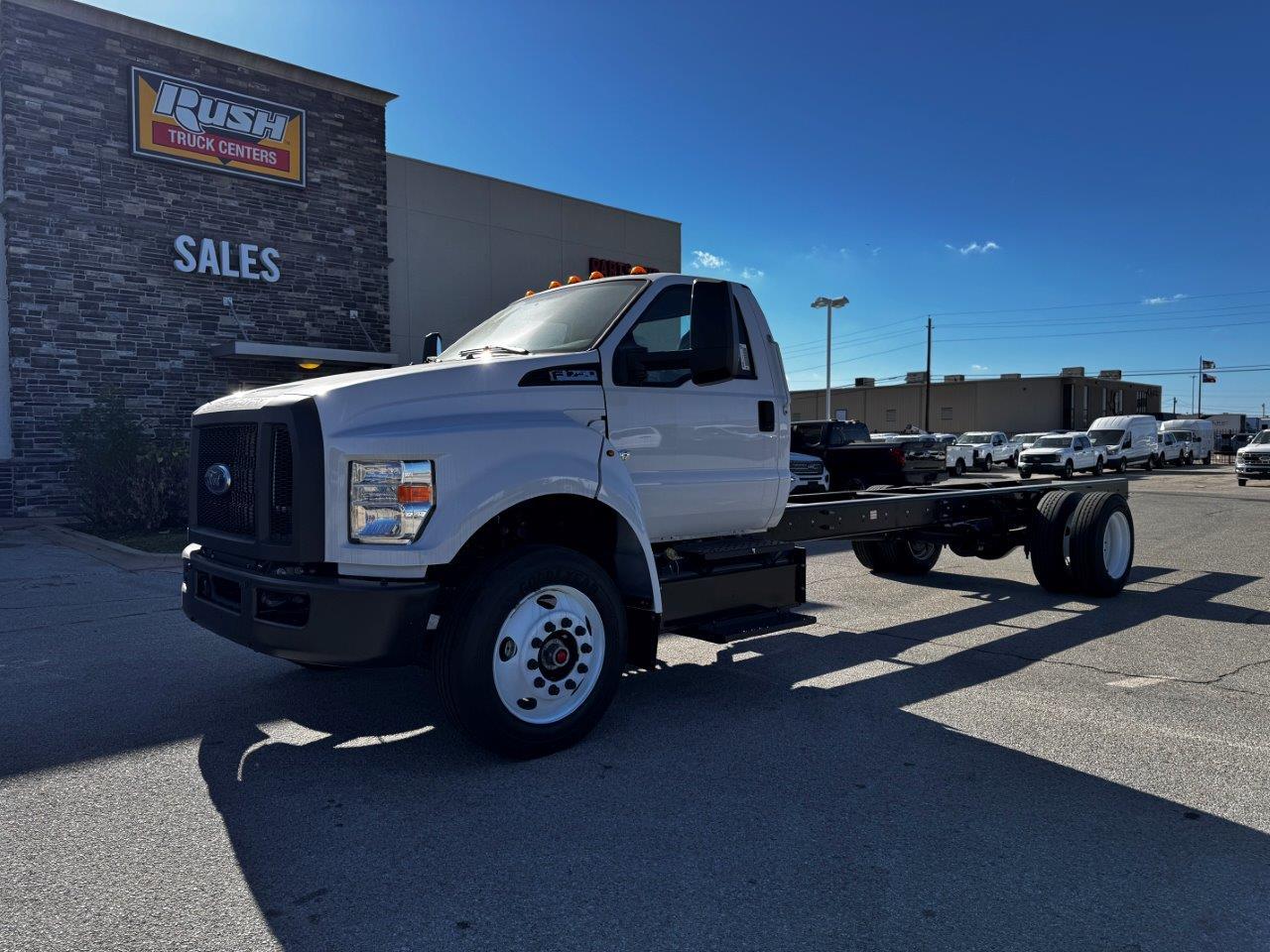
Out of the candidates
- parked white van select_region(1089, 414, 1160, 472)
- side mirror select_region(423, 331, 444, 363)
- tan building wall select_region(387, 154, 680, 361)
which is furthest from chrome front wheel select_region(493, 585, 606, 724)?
parked white van select_region(1089, 414, 1160, 472)

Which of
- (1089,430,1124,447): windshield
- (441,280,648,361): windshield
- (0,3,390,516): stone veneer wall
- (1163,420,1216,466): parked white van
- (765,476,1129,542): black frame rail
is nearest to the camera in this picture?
(441,280,648,361): windshield

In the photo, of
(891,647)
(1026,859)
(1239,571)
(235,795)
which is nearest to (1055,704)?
(891,647)

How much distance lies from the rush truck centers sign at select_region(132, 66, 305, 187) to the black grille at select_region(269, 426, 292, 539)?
49.6ft

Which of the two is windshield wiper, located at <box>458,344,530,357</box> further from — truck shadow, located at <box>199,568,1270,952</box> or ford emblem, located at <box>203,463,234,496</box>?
truck shadow, located at <box>199,568,1270,952</box>

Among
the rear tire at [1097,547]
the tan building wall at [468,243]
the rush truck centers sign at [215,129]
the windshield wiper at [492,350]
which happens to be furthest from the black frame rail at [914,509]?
the tan building wall at [468,243]

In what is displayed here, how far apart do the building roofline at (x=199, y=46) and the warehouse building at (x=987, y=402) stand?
47377 mm

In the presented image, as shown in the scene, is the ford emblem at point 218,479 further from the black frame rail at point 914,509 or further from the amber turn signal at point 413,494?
the black frame rail at point 914,509

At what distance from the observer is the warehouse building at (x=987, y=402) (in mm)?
64125

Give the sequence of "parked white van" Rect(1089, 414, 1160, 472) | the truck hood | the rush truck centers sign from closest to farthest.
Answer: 1. the truck hood
2. the rush truck centers sign
3. "parked white van" Rect(1089, 414, 1160, 472)

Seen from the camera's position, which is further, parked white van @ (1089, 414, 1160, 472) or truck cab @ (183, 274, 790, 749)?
parked white van @ (1089, 414, 1160, 472)

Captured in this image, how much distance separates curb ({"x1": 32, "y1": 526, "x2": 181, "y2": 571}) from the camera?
1070 cm

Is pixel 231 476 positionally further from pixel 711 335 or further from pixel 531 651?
pixel 711 335

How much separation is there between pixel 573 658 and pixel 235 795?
1.59 m

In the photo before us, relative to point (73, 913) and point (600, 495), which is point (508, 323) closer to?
point (600, 495)
